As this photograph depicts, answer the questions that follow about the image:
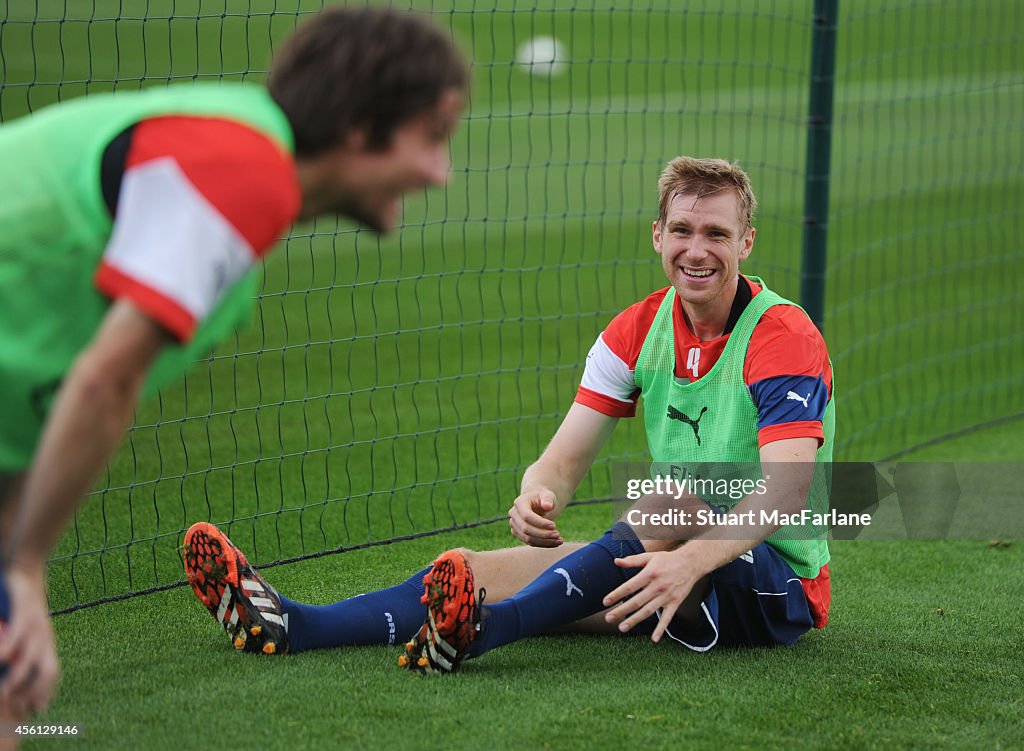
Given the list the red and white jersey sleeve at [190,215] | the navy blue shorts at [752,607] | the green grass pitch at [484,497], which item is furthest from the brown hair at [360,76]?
the navy blue shorts at [752,607]

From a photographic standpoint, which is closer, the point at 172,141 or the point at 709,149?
the point at 172,141

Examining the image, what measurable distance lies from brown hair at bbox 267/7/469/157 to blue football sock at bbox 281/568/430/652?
5.28 feet

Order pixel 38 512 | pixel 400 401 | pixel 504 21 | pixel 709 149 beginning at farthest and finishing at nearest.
Answer: pixel 504 21, pixel 709 149, pixel 400 401, pixel 38 512

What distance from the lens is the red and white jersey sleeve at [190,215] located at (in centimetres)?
145

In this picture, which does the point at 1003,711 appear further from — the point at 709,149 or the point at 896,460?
the point at 709,149

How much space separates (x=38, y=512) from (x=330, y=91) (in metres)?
0.60

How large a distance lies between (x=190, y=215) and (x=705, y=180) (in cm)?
174

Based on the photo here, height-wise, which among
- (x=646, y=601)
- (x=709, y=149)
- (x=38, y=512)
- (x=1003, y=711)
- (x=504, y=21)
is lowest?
(x=1003, y=711)

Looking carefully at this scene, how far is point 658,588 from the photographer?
2562mm

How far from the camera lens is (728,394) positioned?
2.96 meters

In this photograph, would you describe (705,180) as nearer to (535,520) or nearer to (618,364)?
(618,364)

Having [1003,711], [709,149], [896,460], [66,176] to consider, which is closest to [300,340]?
[896,460]
